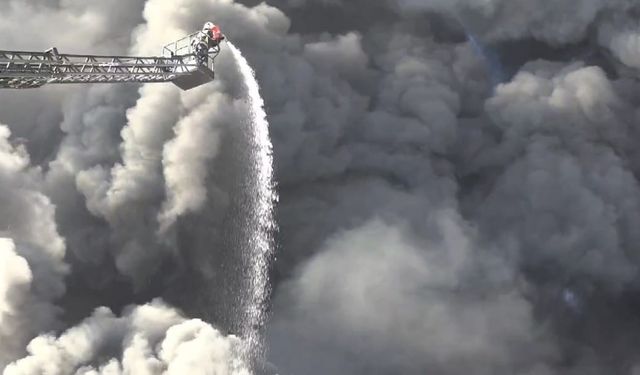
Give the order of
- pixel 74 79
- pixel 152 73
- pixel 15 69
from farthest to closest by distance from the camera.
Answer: pixel 152 73
pixel 74 79
pixel 15 69

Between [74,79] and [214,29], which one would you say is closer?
[74,79]

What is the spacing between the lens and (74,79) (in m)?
81.1

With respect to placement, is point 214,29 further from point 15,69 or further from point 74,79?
point 15,69

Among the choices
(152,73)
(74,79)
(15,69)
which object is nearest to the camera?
(15,69)

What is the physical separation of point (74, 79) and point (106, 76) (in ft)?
16.4

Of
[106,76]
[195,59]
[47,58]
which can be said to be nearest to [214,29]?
[195,59]

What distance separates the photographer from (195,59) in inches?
3593

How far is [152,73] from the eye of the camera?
9056 centimetres

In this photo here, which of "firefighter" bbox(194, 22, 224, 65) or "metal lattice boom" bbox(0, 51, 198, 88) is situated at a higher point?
"firefighter" bbox(194, 22, 224, 65)

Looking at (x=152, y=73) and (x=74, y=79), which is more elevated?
(x=152, y=73)

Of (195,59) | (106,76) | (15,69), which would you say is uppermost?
(195,59)

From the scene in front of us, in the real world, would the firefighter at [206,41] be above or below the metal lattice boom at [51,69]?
above

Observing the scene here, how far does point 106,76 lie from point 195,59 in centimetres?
1033

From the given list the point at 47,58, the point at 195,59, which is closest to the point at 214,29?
the point at 195,59
